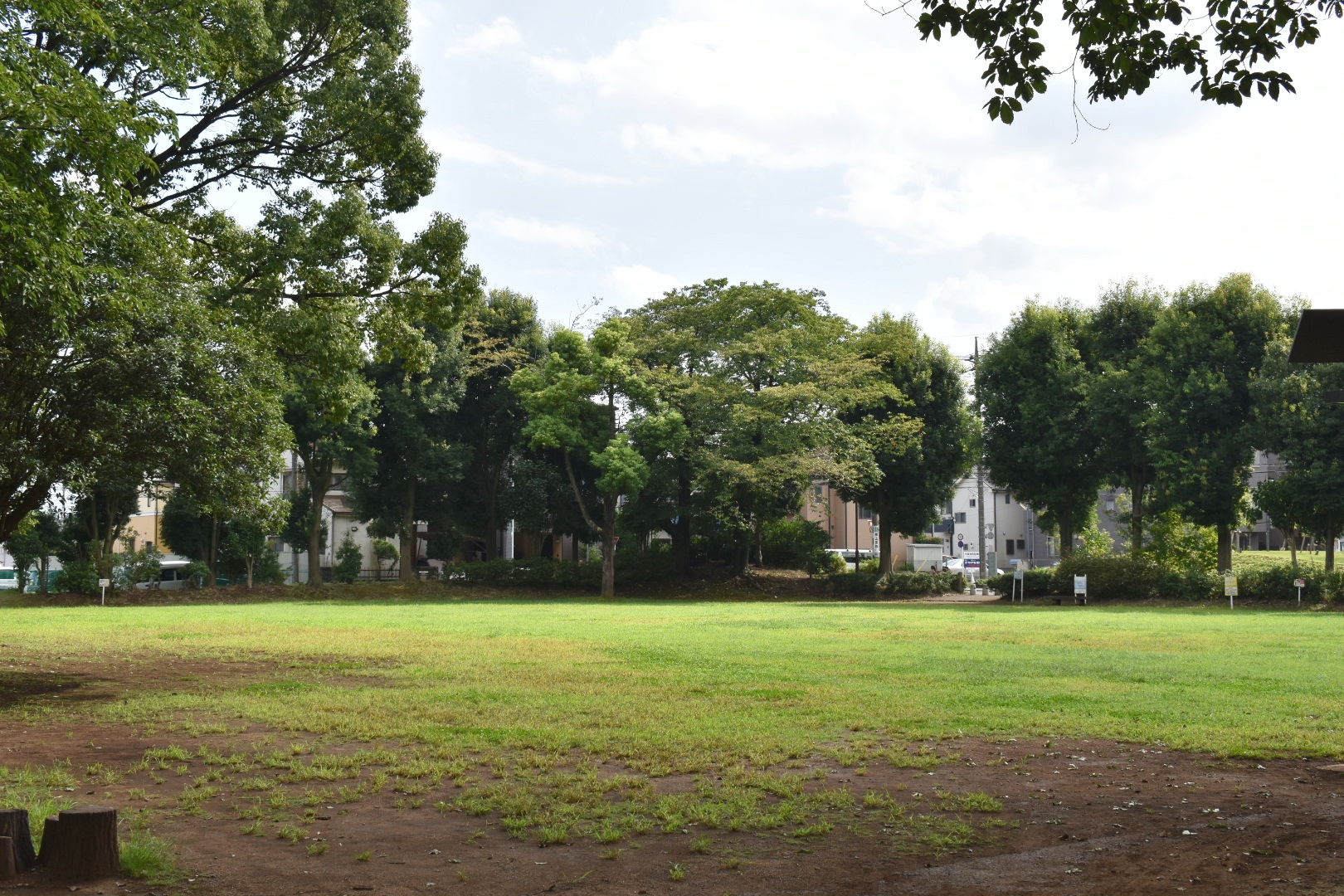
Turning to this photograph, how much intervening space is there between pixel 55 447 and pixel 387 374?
32009 mm

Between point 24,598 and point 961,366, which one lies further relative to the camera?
point 961,366

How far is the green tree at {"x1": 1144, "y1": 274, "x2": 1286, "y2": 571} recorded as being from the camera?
3697 centimetres

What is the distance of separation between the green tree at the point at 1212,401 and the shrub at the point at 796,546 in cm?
1397

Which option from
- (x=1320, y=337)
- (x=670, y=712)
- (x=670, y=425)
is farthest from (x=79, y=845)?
(x=670, y=425)

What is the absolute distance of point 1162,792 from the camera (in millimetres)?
7262

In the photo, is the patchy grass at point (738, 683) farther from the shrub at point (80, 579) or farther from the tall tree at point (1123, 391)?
the tall tree at point (1123, 391)

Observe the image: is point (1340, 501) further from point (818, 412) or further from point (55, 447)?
point (55, 447)

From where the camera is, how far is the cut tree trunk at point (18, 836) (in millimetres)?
5055

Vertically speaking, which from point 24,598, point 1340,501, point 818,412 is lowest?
point 24,598

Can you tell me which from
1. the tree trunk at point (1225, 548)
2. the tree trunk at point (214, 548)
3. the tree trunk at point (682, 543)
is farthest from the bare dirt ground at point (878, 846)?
the tree trunk at point (214, 548)

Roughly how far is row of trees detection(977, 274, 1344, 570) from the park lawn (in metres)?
11.3

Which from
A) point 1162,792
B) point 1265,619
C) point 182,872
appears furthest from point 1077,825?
point 1265,619

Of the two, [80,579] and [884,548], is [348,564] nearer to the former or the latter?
[80,579]

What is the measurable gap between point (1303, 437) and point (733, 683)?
1152 inches
